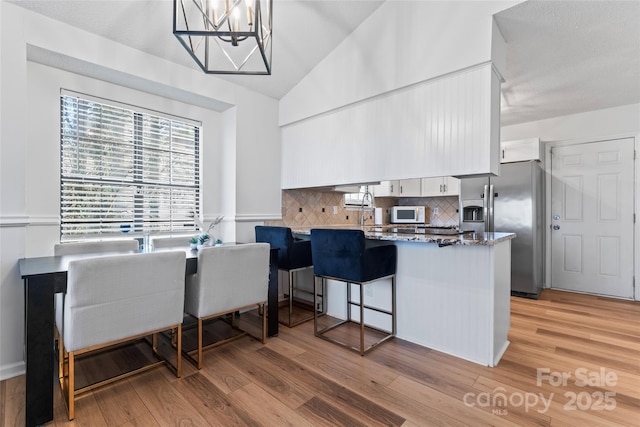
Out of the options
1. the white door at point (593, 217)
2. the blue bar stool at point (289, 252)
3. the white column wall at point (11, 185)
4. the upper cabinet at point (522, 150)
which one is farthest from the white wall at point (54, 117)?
the white door at point (593, 217)

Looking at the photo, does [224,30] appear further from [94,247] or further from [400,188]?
[400,188]

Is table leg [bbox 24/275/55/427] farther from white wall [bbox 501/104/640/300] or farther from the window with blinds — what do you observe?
white wall [bbox 501/104/640/300]

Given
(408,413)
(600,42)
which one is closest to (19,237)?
(408,413)

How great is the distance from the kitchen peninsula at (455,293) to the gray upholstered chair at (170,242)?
72.1 inches

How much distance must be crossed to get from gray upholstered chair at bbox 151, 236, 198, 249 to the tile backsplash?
1.01 m

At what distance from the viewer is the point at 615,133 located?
Answer: 3.71 metres

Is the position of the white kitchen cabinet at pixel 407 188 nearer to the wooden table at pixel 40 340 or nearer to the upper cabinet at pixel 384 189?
the upper cabinet at pixel 384 189

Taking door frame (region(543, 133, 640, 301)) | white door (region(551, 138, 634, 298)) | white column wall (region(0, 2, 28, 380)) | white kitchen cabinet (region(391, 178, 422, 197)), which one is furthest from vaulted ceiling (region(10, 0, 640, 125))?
white kitchen cabinet (region(391, 178, 422, 197))

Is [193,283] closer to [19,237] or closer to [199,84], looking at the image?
[19,237]

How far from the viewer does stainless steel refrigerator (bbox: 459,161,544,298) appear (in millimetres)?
3756

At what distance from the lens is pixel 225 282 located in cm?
215

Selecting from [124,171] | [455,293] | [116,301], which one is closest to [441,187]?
[455,293]

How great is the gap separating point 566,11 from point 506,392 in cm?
258

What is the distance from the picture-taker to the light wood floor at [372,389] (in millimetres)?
1575
